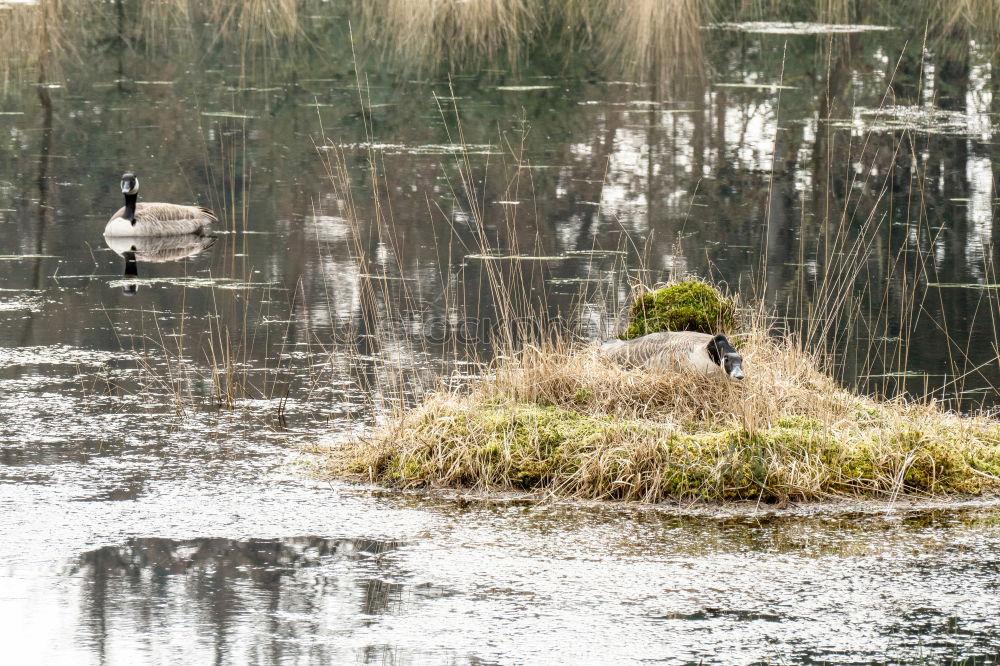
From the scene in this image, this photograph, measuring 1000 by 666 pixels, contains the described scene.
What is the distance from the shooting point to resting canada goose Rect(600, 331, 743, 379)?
8.43 meters

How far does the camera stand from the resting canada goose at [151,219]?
14.4 metres

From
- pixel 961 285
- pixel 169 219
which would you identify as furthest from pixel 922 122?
pixel 169 219

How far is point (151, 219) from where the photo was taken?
14.5 m

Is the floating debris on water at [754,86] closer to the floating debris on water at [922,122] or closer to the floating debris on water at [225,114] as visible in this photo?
the floating debris on water at [922,122]

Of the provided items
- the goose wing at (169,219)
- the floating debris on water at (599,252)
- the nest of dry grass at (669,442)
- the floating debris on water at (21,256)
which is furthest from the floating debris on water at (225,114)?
the nest of dry grass at (669,442)

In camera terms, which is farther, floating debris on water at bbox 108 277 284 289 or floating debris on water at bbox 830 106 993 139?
floating debris on water at bbox 830 106 993 139

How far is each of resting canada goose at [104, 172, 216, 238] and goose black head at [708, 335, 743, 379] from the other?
7451 millimetres

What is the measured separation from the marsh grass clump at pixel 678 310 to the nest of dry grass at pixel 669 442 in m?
0.78

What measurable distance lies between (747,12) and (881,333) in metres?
20.6

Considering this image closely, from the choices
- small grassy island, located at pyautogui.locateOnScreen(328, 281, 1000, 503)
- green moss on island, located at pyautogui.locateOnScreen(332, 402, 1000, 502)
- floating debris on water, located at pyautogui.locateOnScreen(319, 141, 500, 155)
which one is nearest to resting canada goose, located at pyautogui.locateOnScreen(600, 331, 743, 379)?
small grassy island, located at pyautogui.locateOnScreen(328, 281, 1000, 503)

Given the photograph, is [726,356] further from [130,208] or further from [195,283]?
[130,208]

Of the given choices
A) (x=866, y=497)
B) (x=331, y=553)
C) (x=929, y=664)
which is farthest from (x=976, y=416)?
(x=331, y=553)

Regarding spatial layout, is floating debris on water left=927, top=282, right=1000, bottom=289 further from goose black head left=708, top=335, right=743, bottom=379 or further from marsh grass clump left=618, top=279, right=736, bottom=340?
goose black head left=708, top=335, right=743, bottom=379

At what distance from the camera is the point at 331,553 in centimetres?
679
